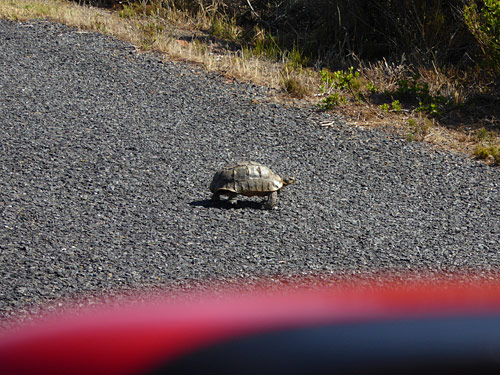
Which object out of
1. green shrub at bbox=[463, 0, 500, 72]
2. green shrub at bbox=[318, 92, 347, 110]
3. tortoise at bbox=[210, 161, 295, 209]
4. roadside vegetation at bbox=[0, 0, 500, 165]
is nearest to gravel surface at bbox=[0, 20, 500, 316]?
tortoise at bbox=[210, 161, 295, 209]

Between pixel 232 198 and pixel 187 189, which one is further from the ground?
pixel 187 189

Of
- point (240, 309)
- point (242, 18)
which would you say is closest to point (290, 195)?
point (240, 309)

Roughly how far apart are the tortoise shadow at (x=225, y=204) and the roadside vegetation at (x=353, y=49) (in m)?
2.91

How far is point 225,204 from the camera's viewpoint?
586 cm

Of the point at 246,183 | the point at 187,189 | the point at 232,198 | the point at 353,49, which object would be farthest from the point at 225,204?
the point at 353,49

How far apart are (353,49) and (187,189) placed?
Answer: 18.8ft

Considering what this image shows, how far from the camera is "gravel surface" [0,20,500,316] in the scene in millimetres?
4625

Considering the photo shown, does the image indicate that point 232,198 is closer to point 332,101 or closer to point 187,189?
point 187,189

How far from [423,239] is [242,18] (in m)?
8.13

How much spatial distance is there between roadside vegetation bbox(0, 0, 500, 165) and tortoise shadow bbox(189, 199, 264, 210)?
291 centimetres

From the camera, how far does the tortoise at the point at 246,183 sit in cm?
562

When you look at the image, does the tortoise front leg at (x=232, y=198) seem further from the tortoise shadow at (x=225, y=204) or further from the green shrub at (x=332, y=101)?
the green shrub at (x=332, y=101)

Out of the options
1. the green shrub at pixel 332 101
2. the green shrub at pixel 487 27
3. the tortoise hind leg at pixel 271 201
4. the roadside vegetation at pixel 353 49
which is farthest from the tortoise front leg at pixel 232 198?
the green shrub at pixel 487 27

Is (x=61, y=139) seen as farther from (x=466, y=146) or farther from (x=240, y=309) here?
(x=240, y=309)
